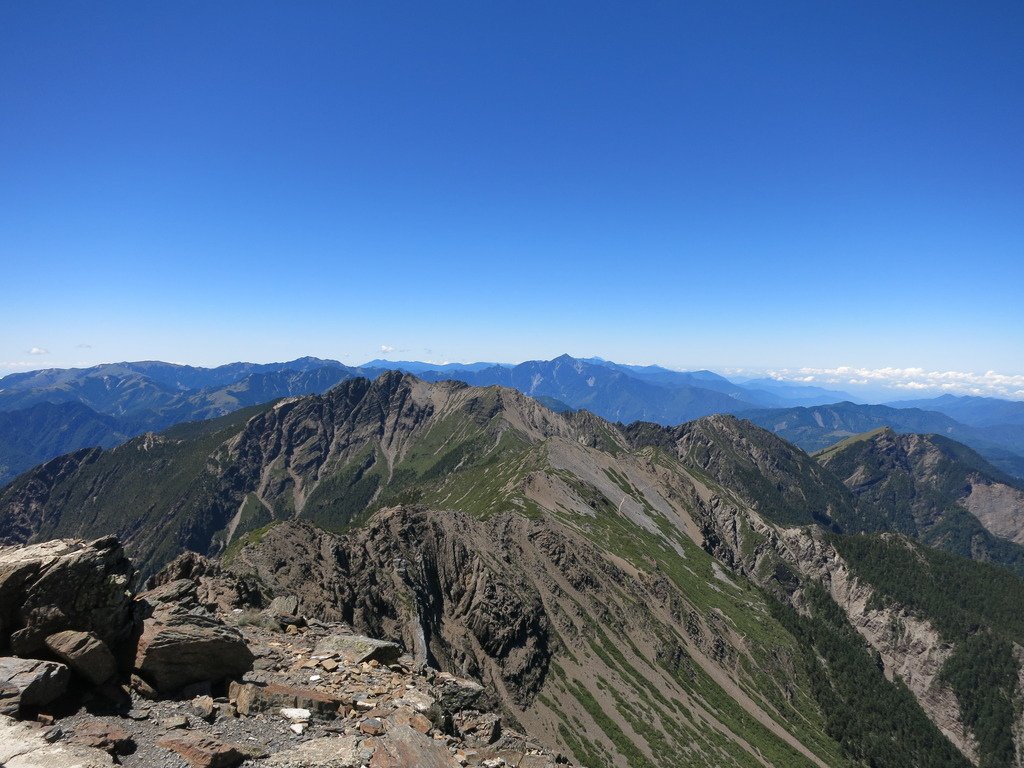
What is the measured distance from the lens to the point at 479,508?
192750mm

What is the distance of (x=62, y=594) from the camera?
59.7 feet

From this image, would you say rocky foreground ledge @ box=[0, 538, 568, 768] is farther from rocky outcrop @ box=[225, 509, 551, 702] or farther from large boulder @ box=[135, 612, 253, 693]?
rocky outcrop @ box=[225, 509, 551, 702]

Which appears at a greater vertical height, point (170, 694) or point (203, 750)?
point (203, 750)

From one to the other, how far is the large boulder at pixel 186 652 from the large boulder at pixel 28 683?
2.88m

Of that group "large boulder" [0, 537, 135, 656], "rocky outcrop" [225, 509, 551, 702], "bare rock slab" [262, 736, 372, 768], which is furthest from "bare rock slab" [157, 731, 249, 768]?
"rocky outcrop" [225, 509, 551, 702]

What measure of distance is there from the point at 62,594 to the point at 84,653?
8.10 feet

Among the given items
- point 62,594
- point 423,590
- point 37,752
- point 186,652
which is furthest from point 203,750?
point 423,590

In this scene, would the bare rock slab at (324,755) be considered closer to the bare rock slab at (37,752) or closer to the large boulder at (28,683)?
the bare rock slab at (37,752)

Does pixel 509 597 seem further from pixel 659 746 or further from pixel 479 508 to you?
pixel 479 508

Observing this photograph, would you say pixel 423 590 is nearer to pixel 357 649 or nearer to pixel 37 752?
pixel 357 649

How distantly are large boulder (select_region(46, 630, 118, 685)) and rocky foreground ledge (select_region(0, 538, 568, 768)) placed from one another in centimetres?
4

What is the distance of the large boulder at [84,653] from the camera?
671 inches

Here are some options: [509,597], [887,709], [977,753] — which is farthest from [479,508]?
[977,753]

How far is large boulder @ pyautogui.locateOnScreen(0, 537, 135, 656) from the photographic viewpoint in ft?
56.3
